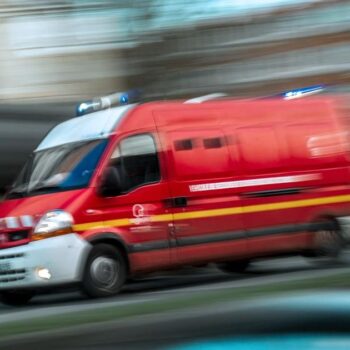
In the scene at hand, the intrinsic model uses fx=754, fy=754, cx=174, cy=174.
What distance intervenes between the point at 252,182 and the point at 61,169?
2.35 meters

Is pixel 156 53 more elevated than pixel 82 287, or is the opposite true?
pixel 156 53

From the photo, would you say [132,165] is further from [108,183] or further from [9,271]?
[9,271]

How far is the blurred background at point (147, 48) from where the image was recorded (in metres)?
20.0

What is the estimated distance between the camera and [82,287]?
8.18m

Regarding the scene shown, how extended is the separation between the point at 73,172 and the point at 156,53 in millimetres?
12256

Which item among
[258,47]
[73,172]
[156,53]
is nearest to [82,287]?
[73,172]

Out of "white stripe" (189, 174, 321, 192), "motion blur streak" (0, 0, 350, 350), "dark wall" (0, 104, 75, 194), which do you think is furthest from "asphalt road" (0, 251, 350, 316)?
"dark wall" (0, 104, 75, 194)

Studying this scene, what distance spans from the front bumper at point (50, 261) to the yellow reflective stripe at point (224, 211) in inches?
8.7

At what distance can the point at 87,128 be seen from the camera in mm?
8906

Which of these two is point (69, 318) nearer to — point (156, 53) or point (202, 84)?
point (156, 53)

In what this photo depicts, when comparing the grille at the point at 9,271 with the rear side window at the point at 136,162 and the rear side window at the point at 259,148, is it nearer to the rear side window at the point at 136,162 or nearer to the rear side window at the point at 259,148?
the rear side window at the point at 136,162

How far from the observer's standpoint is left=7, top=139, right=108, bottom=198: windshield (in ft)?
27.5

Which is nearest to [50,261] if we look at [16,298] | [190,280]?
[16,298]

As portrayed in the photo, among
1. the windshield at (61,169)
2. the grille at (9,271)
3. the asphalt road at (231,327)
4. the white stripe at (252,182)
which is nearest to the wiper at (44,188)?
the windshield at (61,169)
